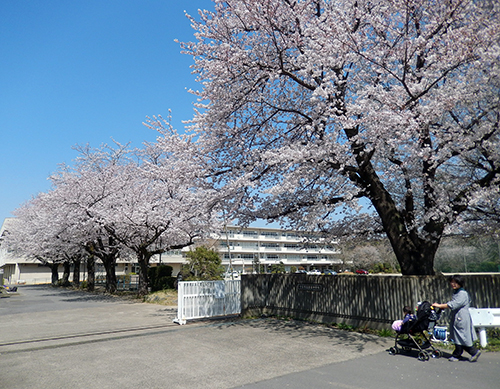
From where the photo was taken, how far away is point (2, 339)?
9.85 meters

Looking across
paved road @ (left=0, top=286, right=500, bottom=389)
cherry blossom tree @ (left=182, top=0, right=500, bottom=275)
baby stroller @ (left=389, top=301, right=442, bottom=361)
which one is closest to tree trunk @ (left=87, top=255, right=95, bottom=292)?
paved road @ (left=0, top=286, right=500, bottom=389)

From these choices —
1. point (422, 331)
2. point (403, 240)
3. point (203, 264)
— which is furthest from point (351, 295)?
point (203, 264)

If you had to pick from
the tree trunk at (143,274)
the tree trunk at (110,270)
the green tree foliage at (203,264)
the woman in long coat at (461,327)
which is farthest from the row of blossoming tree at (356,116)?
the green tree foliage at (203,264)

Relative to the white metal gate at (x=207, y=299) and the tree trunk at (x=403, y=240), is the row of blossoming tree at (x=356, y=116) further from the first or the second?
the white metal gate at (x=207, y=299)

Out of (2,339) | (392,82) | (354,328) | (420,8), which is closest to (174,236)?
(2,339)

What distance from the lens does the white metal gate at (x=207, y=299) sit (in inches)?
472

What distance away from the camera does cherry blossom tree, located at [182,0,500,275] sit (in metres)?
8.02

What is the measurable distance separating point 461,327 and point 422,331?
66cm

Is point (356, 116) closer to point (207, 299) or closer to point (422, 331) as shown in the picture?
point (422, 331)

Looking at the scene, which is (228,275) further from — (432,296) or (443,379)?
(443,379)

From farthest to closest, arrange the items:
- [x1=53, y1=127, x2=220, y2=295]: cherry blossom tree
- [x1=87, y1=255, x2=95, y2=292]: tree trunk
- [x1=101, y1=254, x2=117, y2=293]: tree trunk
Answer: [x1=87, y1=255, x2=95, y2=292]: tree trunk → [x1=101, y1=254, x2=117, y2=293]: tree trunk → [x1=53, y1=127, x2=220, y2=295]: cherry blossom tree

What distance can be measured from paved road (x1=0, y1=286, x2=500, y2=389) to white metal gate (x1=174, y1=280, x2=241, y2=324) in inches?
39.2

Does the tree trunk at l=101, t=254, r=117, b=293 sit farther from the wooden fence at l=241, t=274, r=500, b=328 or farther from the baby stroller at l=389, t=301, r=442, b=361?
the baby stroller at l=389, t=301, r=442, b=361

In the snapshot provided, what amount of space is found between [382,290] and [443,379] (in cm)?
370
